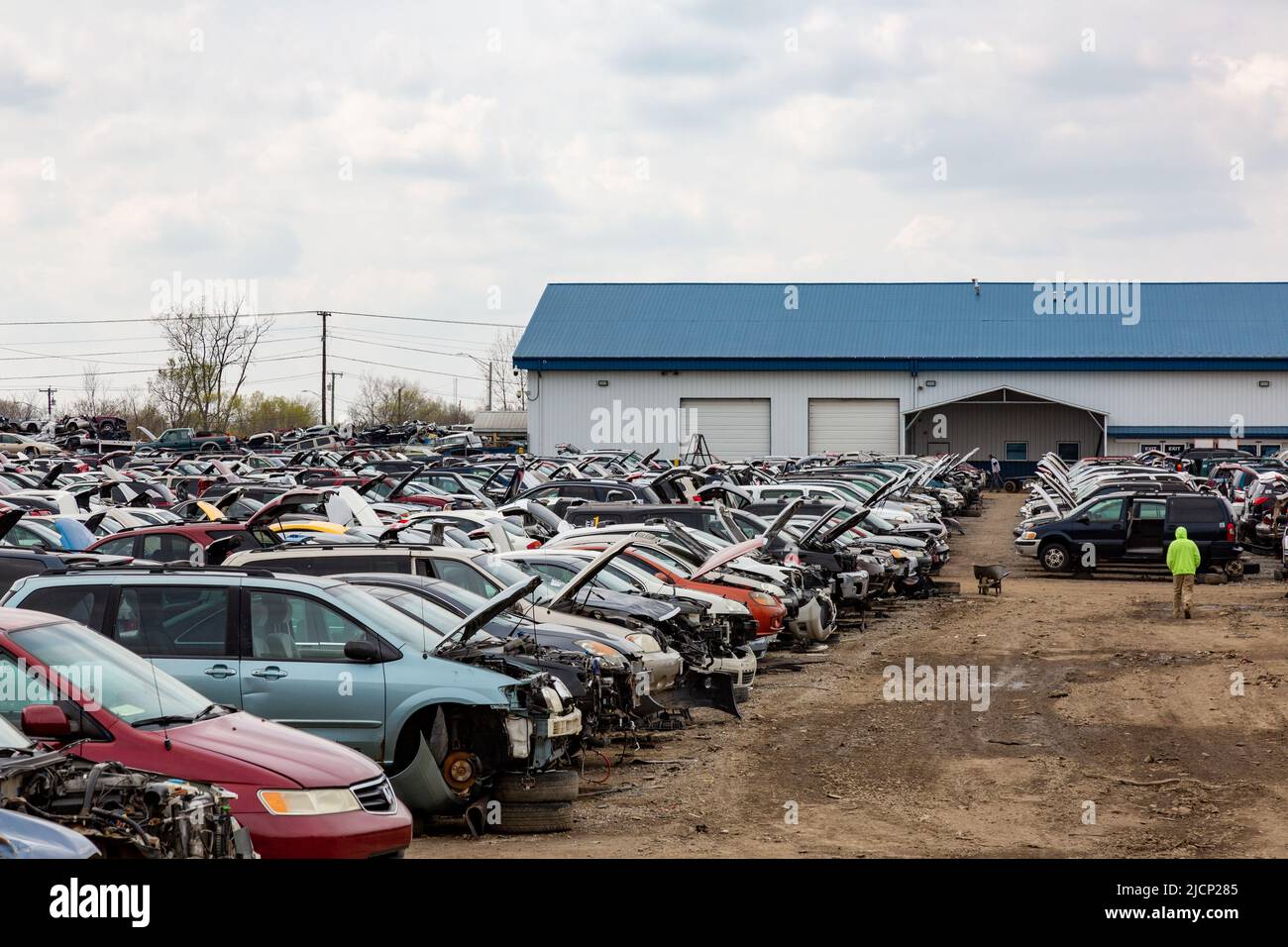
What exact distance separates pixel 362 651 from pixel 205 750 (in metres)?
2.24

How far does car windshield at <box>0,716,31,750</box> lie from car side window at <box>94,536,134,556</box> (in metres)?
10.9

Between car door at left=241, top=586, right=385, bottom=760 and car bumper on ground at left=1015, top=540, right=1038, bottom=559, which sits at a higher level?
car door at left=241, top=586, right=385, bottom=760

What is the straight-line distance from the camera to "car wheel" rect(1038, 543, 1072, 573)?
31.9 meters

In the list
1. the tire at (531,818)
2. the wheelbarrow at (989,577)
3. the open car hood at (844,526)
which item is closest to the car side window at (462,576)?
the tire at (531,818)

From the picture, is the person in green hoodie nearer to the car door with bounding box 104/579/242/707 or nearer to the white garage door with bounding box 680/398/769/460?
the car door with bounding box 104/579/242/707

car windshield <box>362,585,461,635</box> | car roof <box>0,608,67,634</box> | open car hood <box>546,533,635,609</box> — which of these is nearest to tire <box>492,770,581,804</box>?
car windshield <box>362,585,461,635</box>

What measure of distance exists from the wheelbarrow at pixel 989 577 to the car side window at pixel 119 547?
585 inches

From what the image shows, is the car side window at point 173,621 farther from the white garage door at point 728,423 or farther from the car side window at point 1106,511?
the white garage door at point 728,423

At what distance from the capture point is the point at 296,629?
35.3ft

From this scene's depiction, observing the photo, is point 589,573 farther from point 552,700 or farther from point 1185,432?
point 1185,432

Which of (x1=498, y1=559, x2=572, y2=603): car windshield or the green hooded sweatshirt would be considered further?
the green hooded sweatshirt

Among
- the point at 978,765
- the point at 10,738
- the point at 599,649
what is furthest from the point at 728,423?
the point at 10,738

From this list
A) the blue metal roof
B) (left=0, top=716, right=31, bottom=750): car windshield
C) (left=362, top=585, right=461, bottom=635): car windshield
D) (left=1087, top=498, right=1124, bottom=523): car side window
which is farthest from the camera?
the blue metal roof
